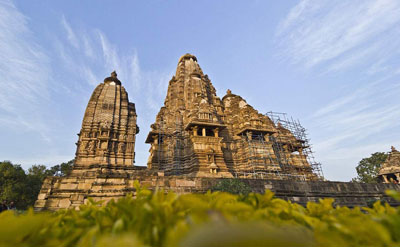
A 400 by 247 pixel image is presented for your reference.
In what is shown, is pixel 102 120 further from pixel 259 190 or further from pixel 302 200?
pixel 302 200

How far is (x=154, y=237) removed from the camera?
0.83 metres

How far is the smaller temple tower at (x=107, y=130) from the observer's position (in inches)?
532

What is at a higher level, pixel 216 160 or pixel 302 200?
pixel 216 160

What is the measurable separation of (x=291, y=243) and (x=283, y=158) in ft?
79.2

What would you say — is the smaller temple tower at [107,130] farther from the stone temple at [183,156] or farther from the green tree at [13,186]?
the green tree at [13,186]

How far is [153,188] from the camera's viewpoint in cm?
867

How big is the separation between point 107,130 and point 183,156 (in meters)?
7.53

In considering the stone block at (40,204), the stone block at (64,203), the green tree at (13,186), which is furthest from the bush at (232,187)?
the green tree at (13,186)

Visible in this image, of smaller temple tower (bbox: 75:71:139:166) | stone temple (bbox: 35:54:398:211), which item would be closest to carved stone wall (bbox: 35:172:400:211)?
stone temple (bbox: 35:54:398:211)

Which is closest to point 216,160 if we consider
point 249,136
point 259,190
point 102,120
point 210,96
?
point 249,136

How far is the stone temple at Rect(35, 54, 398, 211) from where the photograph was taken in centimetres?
922

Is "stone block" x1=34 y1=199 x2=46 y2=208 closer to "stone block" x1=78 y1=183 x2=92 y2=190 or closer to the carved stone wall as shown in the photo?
the carved stone wall

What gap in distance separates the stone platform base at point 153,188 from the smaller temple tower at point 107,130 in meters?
1.42

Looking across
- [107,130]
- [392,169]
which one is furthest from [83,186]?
[392,169]
